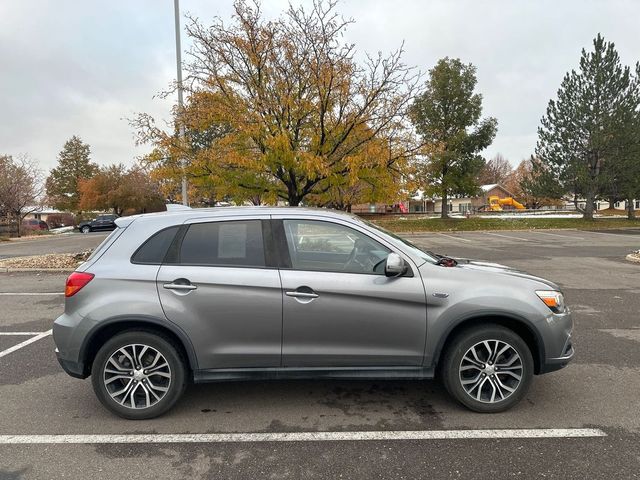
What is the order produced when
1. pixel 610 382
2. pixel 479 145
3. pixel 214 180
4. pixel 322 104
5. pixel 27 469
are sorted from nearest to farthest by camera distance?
pixel 27 469, pixel 610 382, pixel 322 104, pixel 214 180, pixel 479 145

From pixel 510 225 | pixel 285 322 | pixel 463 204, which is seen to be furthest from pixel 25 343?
pixel 463 204

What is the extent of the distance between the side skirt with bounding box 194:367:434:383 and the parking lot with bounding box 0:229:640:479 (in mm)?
347

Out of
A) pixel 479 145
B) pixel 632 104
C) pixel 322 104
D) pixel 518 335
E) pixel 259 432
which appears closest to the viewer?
pixel 259 432

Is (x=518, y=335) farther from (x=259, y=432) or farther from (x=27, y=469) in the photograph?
(x=27, y=469)

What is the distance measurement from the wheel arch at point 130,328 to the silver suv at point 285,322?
0.03 feet

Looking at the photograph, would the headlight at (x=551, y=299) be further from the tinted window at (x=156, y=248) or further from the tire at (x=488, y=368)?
the tinted window at (x=156, y=248)

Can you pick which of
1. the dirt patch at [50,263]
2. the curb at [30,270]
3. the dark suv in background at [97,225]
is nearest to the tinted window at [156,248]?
the curb at [30,270]

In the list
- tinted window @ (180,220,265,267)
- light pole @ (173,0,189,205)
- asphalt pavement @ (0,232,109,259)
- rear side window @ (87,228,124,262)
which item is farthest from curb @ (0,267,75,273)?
tinted window @ (180,220,265,267)

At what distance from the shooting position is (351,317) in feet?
10.7

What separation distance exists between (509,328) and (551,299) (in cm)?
41

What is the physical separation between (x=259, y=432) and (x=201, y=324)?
3.11 ft

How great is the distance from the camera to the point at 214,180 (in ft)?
33.8

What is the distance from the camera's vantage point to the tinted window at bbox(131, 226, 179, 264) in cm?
338

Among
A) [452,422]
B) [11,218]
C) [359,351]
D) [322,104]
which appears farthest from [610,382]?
[11,218]
